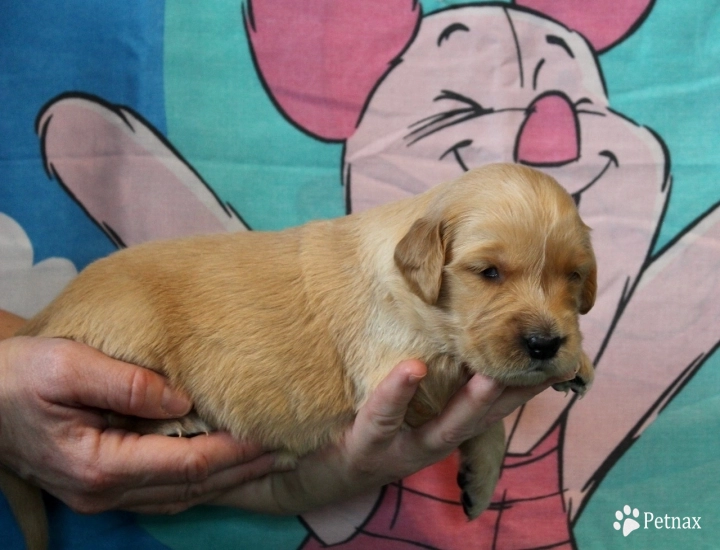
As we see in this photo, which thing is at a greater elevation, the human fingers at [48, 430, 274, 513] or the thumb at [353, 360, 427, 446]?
the thumb at [353, 360, 427, 446]

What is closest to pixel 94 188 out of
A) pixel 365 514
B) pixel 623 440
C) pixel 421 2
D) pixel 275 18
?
pixel 275 18

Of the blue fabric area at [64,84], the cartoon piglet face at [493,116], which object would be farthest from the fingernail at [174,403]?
the cartoon piglet face at [493,116]

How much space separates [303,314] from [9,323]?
3.14 ft

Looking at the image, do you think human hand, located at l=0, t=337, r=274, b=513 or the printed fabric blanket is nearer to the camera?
human hand, located at l=0, t=337, r=274, b=513

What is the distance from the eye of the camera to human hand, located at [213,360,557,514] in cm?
128

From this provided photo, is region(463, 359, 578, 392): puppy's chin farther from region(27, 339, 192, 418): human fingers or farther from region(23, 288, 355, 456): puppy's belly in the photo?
region(27, 339, 192, 418): human fingers

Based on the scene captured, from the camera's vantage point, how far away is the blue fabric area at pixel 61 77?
1.84 meters

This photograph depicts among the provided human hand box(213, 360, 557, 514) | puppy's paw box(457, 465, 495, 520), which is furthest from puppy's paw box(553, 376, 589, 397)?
puppy's paw box(457, 465, 495, 520)

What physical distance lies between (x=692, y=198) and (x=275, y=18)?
1533 mm

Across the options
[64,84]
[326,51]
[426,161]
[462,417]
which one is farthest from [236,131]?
[462,417]

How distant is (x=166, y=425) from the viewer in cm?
148

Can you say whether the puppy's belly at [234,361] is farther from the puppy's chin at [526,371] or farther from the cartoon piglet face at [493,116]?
the cartoon piglet face at [493,116]

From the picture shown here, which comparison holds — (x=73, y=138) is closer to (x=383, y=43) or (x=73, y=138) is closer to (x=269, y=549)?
(x=383, y=43)

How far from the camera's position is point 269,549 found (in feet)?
6.31
